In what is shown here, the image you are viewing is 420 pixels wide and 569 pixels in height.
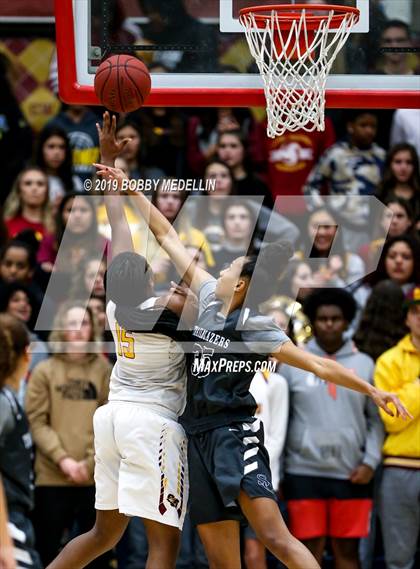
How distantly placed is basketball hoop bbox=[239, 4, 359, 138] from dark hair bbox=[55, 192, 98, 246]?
270 cm

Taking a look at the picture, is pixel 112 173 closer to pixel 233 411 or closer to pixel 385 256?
pixel 233 411

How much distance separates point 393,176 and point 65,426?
10.6ft

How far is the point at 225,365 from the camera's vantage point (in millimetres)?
6363

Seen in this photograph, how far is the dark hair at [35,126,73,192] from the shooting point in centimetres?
1019

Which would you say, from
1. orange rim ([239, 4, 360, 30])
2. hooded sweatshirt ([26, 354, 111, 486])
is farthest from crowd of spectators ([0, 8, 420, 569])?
orange rim ([239, 4, 360, 30])

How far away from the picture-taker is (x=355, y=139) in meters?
10.4

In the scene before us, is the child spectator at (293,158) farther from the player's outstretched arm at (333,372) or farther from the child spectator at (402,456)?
the player's outstretched arm at (333,372)

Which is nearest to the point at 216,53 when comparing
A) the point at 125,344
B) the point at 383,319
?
the point at 125,344

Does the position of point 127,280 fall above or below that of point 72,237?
above

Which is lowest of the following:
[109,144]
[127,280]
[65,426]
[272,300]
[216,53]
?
[65,426]

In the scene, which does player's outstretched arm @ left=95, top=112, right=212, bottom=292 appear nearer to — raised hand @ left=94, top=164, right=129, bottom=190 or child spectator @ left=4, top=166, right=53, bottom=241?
raised hand @ left=94, top=164, right=129, bottom=190

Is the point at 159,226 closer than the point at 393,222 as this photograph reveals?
Yes

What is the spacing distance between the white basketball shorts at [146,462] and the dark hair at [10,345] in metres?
0.53

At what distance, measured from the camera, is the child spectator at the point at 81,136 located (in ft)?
34.1
